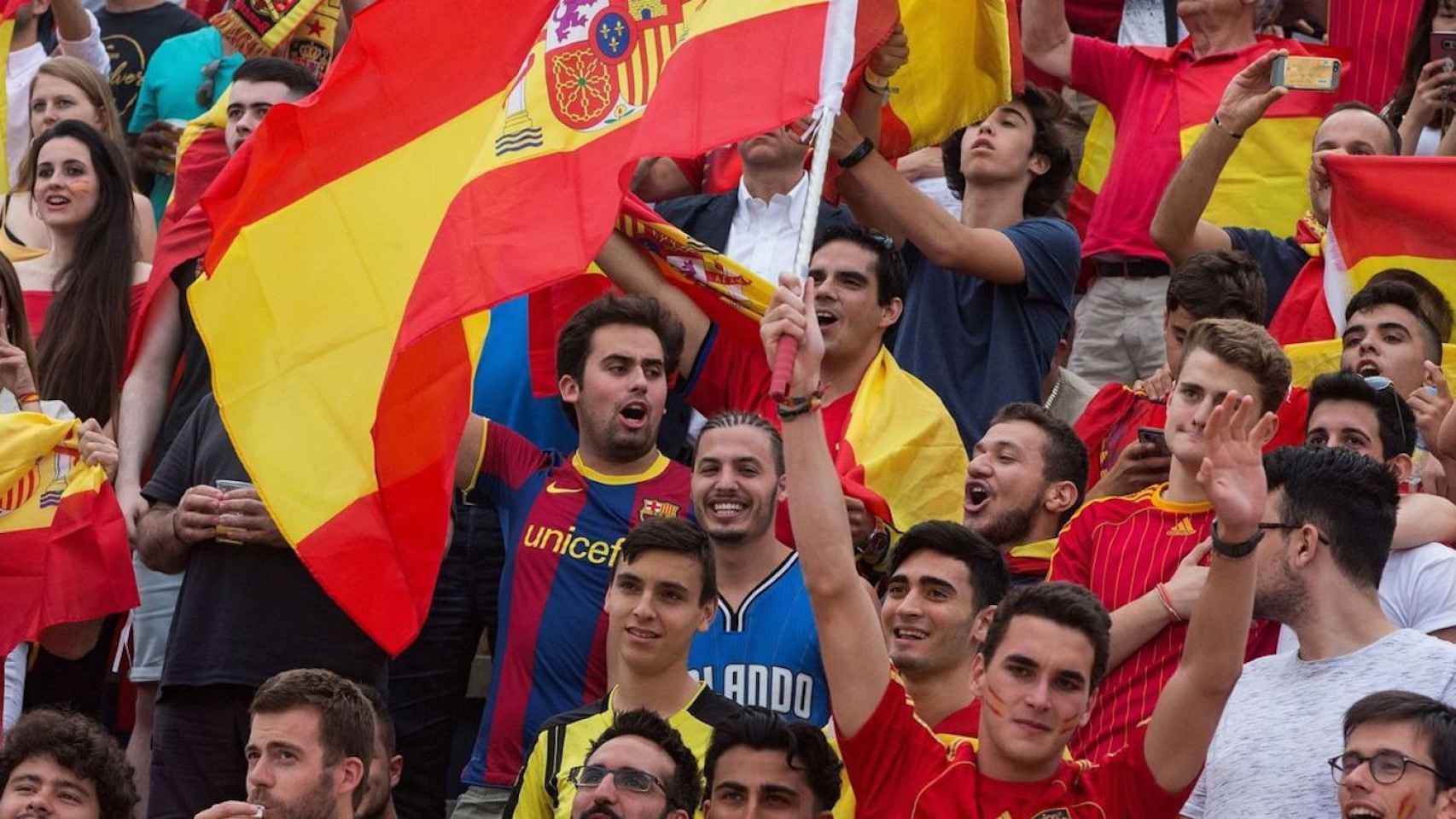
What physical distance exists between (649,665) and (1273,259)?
3.77 metres

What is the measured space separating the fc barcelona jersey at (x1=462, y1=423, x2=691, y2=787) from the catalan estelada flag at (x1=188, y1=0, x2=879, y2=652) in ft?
2.52

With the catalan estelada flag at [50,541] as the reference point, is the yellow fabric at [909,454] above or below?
above

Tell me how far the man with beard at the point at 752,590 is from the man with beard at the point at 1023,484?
69cm

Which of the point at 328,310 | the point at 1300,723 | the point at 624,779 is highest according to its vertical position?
the point at 328,310

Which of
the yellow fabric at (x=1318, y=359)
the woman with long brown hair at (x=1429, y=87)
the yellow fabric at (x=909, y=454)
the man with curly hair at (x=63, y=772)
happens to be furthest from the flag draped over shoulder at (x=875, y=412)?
the woman with long brown hair at (x=1429, y=87)

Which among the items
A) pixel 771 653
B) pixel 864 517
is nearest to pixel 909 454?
pixel 864 517

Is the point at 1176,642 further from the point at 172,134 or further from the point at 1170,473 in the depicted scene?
the point at 172,134

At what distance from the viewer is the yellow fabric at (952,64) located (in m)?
8.19

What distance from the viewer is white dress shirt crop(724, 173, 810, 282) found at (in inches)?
358

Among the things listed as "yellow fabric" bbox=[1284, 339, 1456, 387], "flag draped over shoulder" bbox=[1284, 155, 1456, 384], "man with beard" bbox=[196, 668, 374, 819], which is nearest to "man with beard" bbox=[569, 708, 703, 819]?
"man with beard" bbox=[196, 668, 374, 819]

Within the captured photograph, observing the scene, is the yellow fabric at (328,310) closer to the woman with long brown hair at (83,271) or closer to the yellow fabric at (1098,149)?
the woman with long brown hair at (83,271)

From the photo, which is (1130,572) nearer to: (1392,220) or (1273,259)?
(1392,220)

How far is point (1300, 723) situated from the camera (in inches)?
256

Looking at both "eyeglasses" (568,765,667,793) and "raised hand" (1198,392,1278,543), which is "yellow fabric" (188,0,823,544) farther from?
"raised hand" (1198,392,1278,543)
